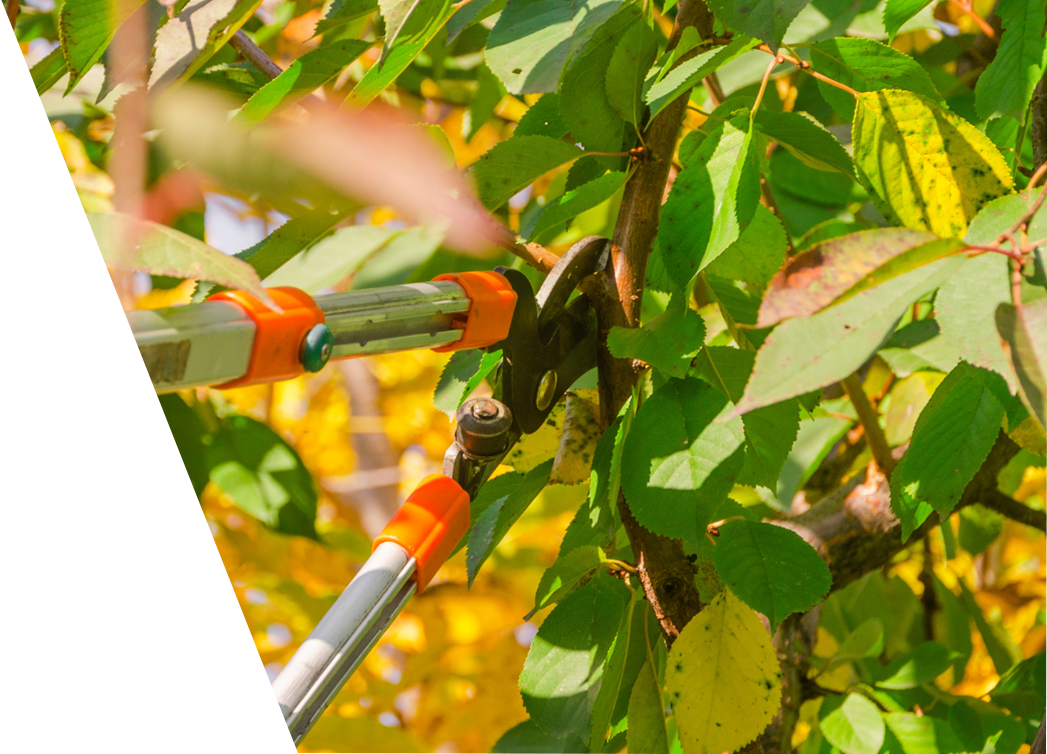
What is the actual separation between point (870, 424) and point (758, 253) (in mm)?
282

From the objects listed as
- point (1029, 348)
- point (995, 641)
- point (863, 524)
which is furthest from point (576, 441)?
point (995, 641)

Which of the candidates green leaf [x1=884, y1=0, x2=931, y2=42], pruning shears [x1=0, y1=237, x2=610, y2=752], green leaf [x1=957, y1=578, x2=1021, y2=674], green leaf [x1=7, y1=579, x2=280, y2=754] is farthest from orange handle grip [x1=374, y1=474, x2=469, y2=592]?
green leaf [x1=957, y1=578, x2=1021, y2=674]

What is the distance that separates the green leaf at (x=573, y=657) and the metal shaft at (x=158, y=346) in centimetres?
17

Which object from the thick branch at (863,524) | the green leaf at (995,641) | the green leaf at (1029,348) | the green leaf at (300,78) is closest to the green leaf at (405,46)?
the green leaf at (300,78)

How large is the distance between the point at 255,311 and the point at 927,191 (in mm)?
248

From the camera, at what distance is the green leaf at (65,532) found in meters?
0.37

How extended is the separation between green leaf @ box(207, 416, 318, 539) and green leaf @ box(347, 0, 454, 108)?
0.56 meters

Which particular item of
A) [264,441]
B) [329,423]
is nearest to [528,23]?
[264,441]

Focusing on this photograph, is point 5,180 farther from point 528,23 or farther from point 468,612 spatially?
point 468,612

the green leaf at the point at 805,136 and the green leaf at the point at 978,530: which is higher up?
the green leaf at the point at 805,136

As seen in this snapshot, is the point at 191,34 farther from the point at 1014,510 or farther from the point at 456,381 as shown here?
the point at 1014,510

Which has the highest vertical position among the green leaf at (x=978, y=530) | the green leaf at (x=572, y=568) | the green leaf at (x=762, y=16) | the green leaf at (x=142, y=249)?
the green leaf at (x=762, y=16)

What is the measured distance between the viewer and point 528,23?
0.41 metres

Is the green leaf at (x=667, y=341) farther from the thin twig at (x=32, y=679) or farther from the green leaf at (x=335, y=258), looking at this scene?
the green leaf at (x=335, y=258)
